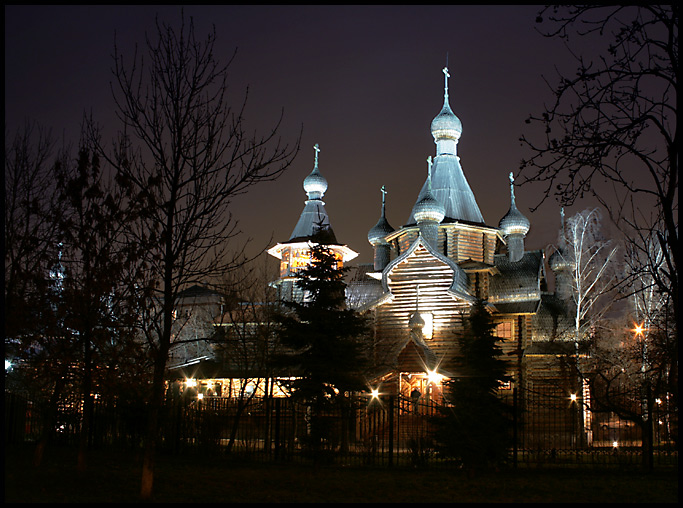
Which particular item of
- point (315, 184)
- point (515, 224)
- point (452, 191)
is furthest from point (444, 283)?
point (315, 184)

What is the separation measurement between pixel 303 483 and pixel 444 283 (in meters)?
19.7

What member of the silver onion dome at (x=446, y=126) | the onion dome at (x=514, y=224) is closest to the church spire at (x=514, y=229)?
the onion dome at (x=514, y=224)

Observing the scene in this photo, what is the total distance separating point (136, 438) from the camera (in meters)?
16.3

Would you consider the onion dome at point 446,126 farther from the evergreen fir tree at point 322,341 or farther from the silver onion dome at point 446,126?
the evergreen fir tree at point 322,341

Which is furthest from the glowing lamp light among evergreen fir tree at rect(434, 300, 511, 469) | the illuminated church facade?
evergreen fir tree at rect(434, 300, 511, 469)

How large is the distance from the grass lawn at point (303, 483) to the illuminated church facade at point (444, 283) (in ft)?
36.2

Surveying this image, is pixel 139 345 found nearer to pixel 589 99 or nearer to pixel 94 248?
pixel 94 248

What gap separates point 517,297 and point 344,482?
73.4ft

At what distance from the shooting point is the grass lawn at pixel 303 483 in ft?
34.9

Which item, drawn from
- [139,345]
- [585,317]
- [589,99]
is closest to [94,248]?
[139,345]

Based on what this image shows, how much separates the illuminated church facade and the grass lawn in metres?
11.0

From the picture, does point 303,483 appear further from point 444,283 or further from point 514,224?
point 514,224

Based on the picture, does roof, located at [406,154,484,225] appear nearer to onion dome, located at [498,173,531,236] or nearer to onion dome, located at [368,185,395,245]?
onion dome, located at [498,173,531,236]

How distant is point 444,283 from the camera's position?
102 feet
